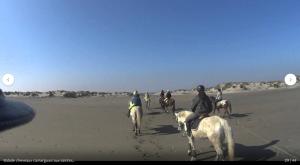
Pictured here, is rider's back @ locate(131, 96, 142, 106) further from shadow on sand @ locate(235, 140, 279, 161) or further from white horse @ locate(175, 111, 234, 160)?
white horse @ locate(175, 111, 234, 160)

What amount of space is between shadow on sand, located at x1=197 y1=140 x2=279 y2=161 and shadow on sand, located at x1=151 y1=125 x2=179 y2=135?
528cm

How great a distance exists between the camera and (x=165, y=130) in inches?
865

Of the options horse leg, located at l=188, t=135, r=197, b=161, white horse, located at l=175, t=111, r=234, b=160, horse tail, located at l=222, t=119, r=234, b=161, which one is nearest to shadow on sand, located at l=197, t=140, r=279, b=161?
horse leg, located at l=188, t=135, r=197, b=161

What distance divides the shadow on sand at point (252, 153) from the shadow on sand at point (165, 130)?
528 cm

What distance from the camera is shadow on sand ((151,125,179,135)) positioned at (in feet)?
68.9

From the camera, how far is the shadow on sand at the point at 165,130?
2100cm

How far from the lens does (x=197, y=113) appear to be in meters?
14.2

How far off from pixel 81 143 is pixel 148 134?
3.47 metres

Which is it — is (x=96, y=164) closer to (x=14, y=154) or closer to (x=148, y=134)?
(x=14, y=154)

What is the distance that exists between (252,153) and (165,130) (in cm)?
780

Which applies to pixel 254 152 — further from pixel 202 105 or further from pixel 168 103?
pixel 168 103

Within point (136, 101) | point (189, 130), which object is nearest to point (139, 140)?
point (136, 101)

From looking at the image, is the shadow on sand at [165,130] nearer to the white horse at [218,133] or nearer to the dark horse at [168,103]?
the dark horse at [168,103]

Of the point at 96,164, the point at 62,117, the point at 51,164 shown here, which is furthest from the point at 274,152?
the point at 62,117
